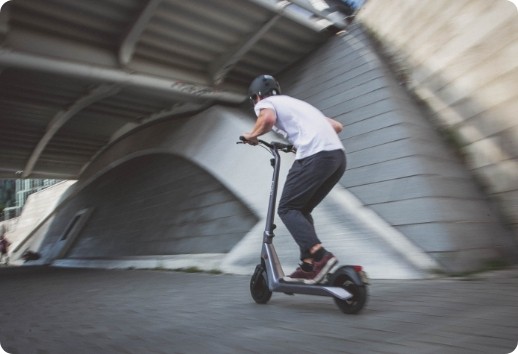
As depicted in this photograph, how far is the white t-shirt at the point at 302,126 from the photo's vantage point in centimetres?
315

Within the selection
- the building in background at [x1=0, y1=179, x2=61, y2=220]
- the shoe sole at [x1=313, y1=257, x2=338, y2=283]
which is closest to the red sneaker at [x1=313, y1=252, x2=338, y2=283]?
the shoe sole at [x1=313, y1=257, x2=338, y2=283]

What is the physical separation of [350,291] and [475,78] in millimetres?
4253

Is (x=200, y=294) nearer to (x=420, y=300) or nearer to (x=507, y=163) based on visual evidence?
(x=420, y=300)

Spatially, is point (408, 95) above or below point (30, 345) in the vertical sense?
above

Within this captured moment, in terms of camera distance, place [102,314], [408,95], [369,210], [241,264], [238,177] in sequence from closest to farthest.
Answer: [102,314] → [369,210] → [241,264] → [408,95] → [238,177]

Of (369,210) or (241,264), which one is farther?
(241,264)

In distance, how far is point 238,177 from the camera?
8305 millimetres

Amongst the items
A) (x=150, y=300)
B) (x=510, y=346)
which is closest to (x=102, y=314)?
(x=150, y=300)

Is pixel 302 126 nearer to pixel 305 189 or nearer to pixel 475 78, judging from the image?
pixel 305 189

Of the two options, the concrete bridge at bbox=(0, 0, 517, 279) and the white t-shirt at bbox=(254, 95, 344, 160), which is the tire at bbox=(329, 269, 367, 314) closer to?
the white t-shirt at bbox=(254, 95, 344, 160)

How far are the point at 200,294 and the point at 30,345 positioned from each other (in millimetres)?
1985

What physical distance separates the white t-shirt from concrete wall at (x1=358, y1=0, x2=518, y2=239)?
3.07 meters

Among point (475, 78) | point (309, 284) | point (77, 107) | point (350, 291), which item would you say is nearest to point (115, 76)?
point (77, 107)

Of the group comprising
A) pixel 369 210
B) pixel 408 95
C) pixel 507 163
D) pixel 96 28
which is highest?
pixel 96 28
